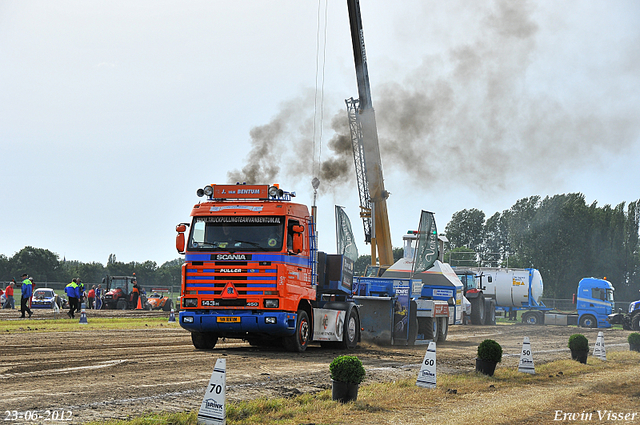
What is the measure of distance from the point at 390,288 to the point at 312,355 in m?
6.38

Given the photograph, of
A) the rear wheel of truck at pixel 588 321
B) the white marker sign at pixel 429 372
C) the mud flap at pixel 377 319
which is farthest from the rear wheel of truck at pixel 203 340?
the rear wheel of truck at pixel 588 321

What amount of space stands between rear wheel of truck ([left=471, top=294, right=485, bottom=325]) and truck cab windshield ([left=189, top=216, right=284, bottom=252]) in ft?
93.2

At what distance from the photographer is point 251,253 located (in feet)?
51.1

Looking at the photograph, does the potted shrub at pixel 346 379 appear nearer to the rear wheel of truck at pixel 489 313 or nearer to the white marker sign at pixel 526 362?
the white marker sign at pixel 526 362

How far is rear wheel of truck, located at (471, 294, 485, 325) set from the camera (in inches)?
1639

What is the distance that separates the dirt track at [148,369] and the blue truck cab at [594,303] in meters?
24.7

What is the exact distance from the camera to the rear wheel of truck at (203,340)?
16906 mm

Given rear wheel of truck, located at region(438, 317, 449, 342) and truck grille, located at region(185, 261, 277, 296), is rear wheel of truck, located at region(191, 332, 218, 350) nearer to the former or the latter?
truck grille, located at region(185, 261, 277, 296)

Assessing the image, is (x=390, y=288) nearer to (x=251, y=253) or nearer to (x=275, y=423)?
(x=251, y=253)

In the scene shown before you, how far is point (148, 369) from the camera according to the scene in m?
12.5

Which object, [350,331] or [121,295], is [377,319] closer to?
[350,331]

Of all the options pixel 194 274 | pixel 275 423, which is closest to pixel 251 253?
pixel 194 274

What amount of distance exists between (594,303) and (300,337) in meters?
33.2

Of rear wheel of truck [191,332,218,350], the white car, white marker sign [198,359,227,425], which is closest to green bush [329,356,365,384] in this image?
white marker sign [198,359,227,425]
